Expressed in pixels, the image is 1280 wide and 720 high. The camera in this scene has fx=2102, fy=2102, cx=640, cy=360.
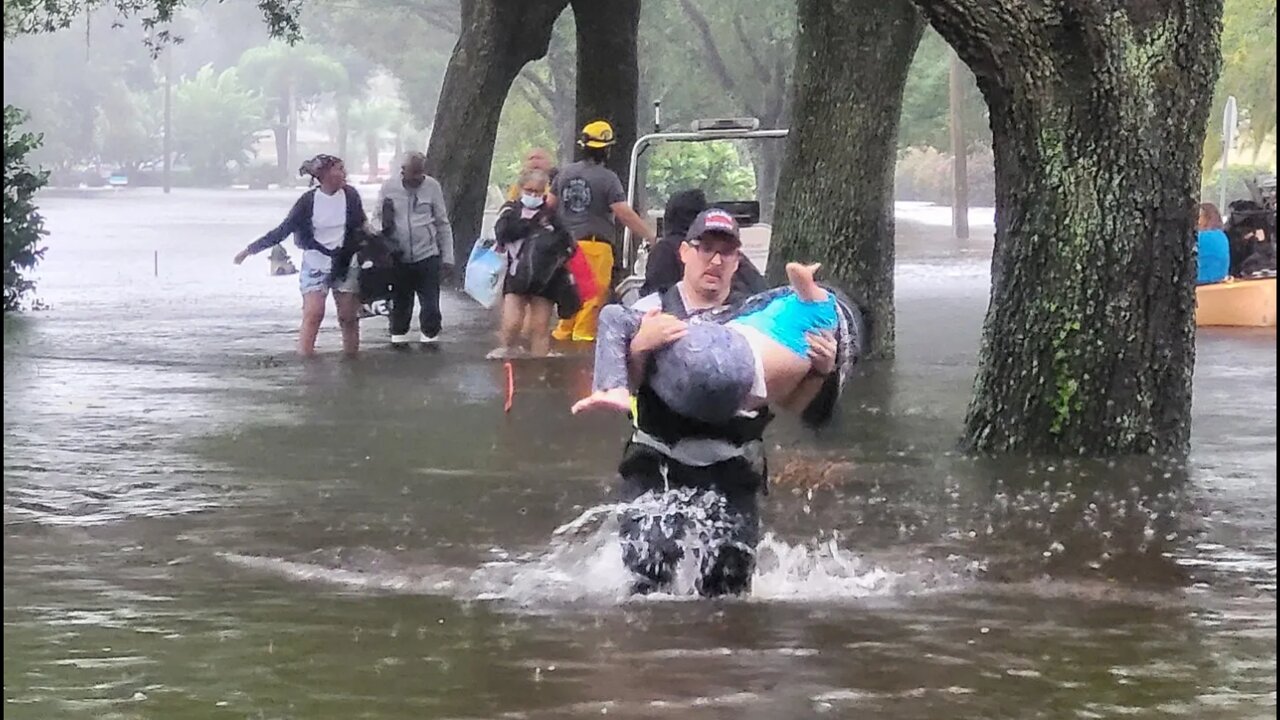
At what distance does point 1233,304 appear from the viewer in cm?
2148

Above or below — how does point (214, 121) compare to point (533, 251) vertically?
above

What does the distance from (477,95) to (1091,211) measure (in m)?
16.1

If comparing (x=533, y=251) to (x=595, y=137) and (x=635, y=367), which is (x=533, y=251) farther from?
(x=635, y=367)

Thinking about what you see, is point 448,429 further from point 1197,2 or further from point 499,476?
point 1197,2

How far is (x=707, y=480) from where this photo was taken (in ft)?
23.7

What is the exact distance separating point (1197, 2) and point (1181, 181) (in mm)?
891

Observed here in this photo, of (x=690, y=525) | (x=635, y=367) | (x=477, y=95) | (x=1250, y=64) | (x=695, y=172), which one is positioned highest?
(x=1250, y=64)

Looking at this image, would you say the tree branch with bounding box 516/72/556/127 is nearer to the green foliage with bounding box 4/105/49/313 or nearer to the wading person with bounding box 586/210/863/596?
the green foliage with bounding box 4/105/49/313

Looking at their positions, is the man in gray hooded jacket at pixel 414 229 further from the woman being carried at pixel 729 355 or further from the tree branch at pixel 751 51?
the tree branch at pixel 751 51

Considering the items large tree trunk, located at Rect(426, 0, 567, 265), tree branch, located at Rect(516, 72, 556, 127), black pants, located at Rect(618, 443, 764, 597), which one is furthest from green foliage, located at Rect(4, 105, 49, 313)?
tree branch, located at Rect(516, 72, 556, 127)

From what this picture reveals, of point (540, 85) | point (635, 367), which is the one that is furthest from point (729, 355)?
point (540, 85)

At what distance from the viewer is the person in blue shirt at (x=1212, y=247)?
68.8 ft

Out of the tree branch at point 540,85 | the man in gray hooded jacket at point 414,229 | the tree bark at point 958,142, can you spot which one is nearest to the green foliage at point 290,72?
the tree branch at point 540,85

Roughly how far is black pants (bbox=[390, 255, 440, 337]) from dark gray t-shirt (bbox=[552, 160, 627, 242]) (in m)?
1.32
